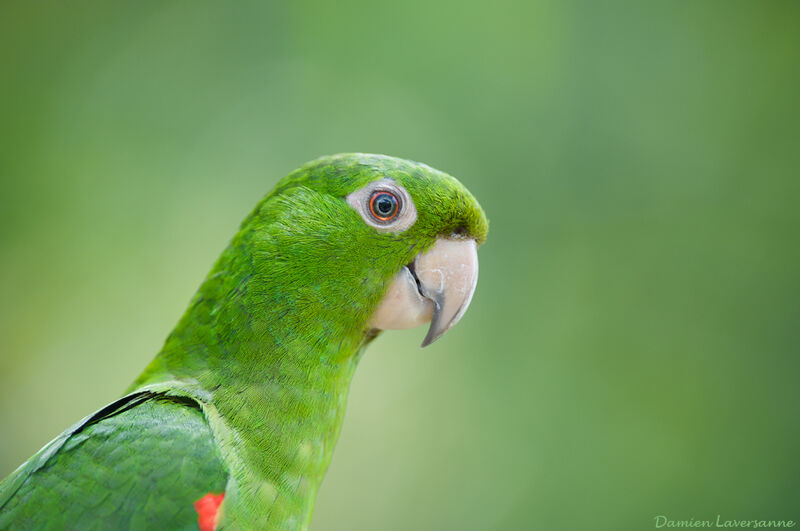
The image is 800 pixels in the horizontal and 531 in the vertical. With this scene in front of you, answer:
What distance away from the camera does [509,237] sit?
4652 mm

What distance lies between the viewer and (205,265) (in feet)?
15.0

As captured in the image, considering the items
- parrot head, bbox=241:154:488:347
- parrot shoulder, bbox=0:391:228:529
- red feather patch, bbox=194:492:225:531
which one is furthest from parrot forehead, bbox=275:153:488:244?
red feather patch, bbox=194:492:225:531

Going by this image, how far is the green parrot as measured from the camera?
1.47m

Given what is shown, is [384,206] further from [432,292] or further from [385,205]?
[432,292]

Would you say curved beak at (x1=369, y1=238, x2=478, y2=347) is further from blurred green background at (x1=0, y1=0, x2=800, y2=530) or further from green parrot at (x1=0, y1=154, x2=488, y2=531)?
blurred green background at (x1=0, y1=0, x2=800, y2=530)

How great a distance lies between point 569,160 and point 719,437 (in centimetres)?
211

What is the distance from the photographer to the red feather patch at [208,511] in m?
1.45

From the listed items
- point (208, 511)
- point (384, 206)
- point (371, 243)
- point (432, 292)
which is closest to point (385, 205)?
point (384, 206)

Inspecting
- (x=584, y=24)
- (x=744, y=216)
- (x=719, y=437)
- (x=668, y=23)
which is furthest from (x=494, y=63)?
(x=719, y=437)

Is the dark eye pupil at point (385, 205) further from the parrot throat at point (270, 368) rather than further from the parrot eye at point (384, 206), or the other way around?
the parrot throat at point (270, 368)

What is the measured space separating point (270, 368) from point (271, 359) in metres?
0.02


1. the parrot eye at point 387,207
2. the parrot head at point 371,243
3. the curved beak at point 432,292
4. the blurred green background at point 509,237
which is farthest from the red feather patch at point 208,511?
the blurred green background at point 509,237

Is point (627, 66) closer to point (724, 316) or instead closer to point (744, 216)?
point (744, 216)

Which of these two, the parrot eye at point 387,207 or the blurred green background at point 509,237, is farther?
the blurred green background at point 509,237
